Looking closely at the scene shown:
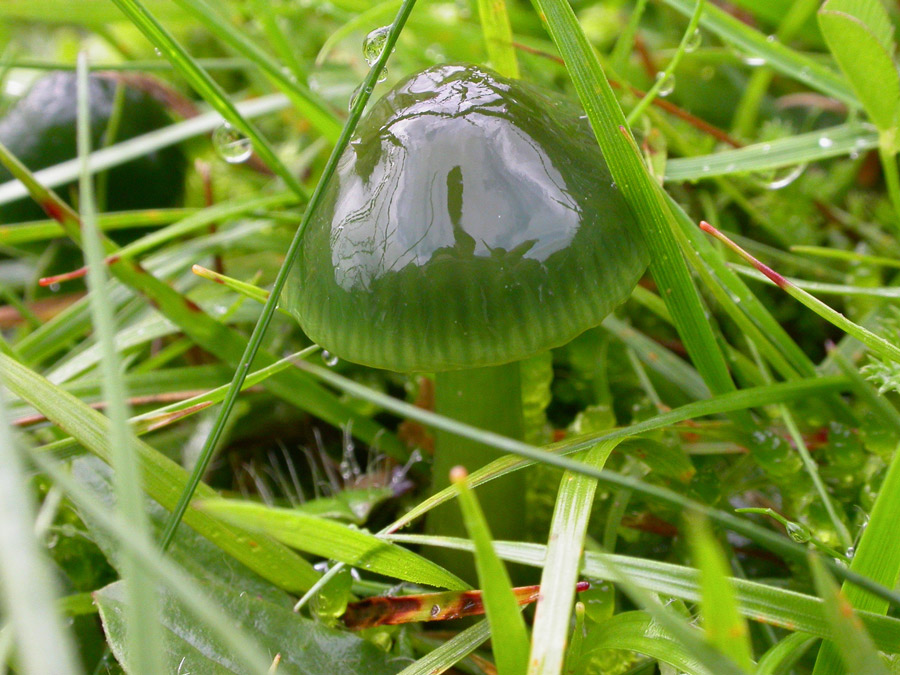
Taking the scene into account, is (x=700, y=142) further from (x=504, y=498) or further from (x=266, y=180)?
(x=266, y=180)

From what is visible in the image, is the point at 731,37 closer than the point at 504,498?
No

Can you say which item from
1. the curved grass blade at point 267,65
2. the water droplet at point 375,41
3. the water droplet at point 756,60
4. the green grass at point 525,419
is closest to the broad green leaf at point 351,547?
the green grass at point 525,419

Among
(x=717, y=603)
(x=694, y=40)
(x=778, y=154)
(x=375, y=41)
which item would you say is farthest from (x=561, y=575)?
(x=694, y=40)

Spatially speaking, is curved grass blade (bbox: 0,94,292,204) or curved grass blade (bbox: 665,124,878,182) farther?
curved grass blade (bbox: 0,94,292,204)

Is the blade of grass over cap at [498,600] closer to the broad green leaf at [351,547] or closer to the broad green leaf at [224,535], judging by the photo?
the broad green leaf at [351,547]

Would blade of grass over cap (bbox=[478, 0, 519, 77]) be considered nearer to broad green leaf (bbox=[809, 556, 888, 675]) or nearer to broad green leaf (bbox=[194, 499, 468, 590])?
broad green leaf (bbox=[194, 499, 468, 590])

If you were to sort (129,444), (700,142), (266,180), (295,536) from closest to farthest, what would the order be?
1. (129,444)
2. (295,536)
3. (700,142)
4. (266,180)

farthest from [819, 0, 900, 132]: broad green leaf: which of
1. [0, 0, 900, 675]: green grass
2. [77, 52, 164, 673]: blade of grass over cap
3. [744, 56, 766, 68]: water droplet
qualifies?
[77, 52, 164, 673]: blade of grass over cap

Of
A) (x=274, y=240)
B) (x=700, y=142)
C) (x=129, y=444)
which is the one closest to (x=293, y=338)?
(x=274, y=240)
